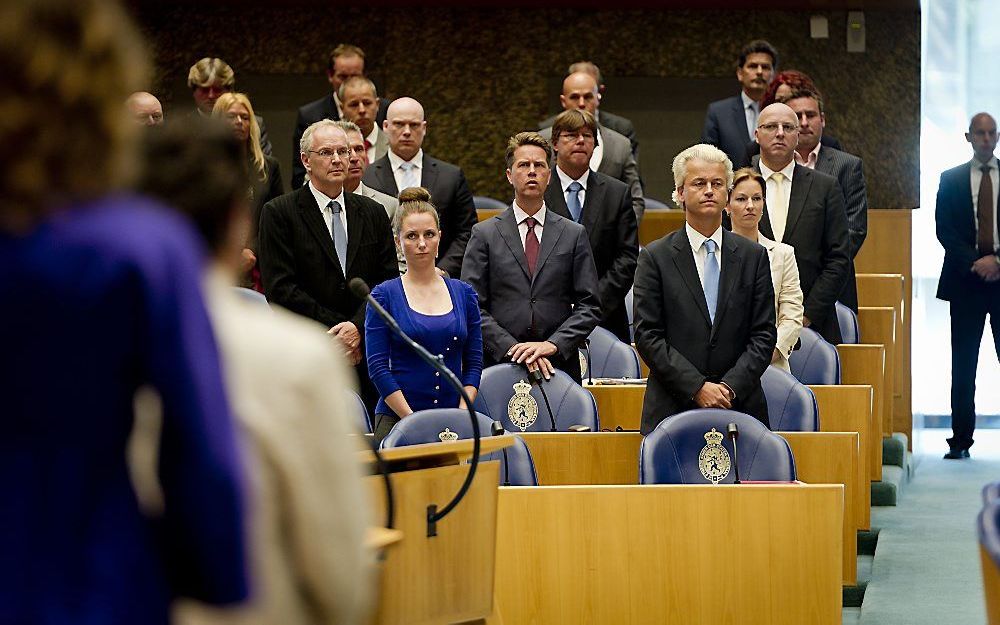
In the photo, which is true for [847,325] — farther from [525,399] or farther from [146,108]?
[146,108]

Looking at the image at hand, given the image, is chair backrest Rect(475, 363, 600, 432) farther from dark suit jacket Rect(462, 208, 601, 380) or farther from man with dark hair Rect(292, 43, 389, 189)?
man with dark hair Rect(292, 43, 389, 189)

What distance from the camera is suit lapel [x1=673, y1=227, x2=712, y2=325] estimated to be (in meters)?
4.64

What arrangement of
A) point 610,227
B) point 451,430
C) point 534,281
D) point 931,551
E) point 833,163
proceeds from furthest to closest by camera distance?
1. point 833,163
2. point 610,227
3. point 931,551
4. point 534,281
5. point 451,430

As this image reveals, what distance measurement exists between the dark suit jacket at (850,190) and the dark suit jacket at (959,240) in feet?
4.52

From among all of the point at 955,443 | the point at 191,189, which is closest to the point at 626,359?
the point at 955,443

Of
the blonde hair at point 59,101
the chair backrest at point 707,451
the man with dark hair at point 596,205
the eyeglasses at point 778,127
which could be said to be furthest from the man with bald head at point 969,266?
the blonde hair at point 59,101

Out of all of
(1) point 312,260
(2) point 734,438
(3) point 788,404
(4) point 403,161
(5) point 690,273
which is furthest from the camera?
(4) point 403,161

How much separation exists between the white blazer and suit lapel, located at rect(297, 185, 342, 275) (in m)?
1.54

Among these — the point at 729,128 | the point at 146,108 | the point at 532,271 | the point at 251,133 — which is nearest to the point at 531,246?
the point at 532,271

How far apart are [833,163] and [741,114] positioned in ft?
2.54

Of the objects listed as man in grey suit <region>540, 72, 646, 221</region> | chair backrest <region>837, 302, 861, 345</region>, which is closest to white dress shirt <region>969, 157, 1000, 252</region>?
chair backrest <region>837, 302, 861, 345</region>

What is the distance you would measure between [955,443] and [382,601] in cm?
551

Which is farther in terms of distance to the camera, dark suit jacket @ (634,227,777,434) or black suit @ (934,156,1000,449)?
black suit @ (934,156,1000,449)

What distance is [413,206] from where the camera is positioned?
4.74 meters
